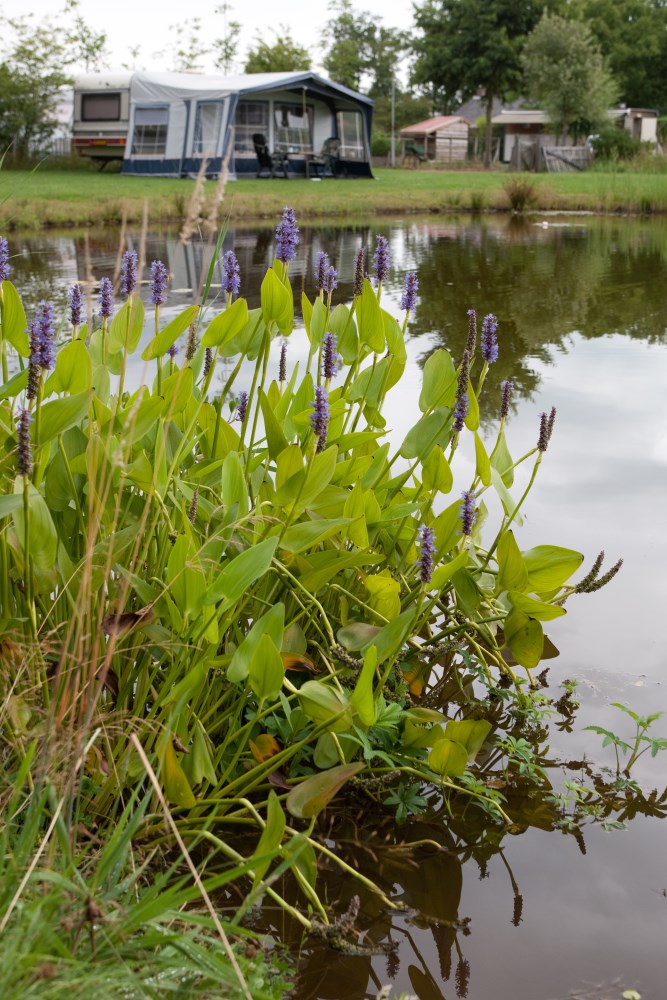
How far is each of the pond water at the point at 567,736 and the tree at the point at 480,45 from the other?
134 ft

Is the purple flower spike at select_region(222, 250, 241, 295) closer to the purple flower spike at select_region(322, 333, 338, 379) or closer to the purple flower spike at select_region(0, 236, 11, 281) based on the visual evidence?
the purple flower spike at select_region(322, 333, 338, 379)

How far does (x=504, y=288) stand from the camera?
9.41m

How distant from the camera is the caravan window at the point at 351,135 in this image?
2791 centimetres

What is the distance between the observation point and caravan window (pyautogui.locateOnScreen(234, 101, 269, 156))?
25.7 m

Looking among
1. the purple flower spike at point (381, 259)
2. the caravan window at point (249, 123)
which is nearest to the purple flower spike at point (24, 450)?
the purple flower spike at point (381, 259)

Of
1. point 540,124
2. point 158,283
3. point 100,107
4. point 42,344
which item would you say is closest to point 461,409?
point 158,283

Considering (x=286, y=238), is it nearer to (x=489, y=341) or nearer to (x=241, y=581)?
(x=489, y=341)

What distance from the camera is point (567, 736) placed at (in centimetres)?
253

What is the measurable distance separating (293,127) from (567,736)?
26735mm

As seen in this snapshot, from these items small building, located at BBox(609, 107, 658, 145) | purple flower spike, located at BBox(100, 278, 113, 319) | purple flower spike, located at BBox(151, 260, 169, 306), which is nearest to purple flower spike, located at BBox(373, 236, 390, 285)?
purple flower spike, located at BBox(151, 260, 169, 306)

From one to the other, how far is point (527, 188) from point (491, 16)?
30.5m

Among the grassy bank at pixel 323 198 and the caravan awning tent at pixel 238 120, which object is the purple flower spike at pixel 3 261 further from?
the caravan awning tent at pixel 238 120

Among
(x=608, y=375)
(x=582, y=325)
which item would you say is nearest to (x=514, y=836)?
(x=608, y=375)

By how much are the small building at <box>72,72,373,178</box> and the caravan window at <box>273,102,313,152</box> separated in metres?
0.03
